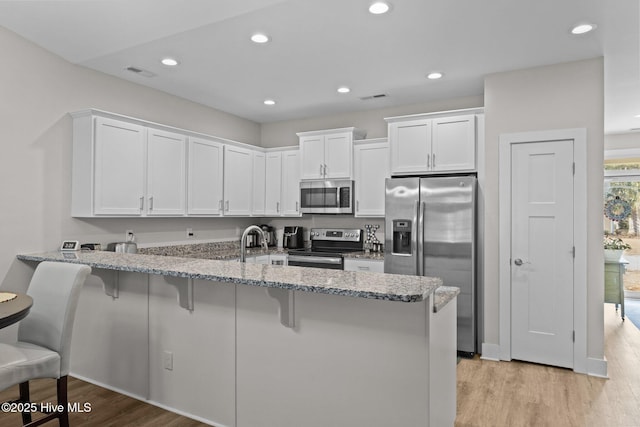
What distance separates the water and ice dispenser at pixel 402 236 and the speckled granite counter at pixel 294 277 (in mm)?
1949

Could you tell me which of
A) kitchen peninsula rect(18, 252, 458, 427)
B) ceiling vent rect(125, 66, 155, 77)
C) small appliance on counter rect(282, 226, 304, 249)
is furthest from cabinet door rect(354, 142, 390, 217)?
kitchen peninsula rect(18, 252, 458, 427)

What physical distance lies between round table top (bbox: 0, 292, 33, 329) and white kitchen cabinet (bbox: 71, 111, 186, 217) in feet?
5.42

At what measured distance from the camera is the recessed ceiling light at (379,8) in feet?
8.48

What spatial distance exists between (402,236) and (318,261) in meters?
1.09

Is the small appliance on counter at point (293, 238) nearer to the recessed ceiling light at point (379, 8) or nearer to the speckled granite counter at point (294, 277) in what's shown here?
the speckled granite counter at point (294, 277)

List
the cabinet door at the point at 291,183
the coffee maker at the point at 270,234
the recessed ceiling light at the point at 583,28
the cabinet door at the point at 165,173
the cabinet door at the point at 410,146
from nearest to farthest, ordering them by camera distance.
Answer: the recessed ceiling light at the point at 583,28 → the cabinet door at the point at 165,173 → the cabinet door at the point at 410,146 → the cabinet door at the point at 291,183 → the coffee maker at the point at 270,234

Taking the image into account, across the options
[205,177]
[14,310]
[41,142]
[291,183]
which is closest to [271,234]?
[291,183]

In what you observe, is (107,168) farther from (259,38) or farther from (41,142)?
(259,38)

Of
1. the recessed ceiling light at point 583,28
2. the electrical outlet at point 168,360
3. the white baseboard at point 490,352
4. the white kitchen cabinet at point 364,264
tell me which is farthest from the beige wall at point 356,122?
the electrical outlet at point 168,360

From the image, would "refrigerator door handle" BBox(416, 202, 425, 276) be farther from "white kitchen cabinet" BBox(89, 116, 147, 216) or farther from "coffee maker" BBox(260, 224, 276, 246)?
"white kitchen cabinet" BBox(89, 116, 147, 216)

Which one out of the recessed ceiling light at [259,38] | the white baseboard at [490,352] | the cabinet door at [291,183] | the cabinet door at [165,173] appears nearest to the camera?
the recessed ceiling light at [259,38]

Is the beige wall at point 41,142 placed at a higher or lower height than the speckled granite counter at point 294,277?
higher

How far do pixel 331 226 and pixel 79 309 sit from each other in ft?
10.3

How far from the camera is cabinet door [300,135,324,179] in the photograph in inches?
199
